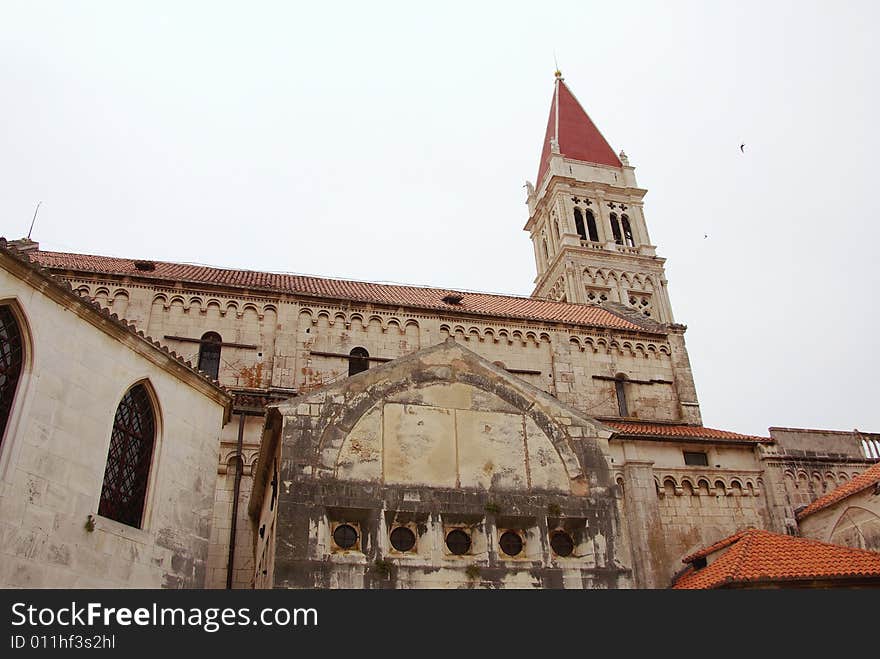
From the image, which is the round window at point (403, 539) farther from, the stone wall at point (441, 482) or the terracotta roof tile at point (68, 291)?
the terracotta roof tile at point (68, 291)

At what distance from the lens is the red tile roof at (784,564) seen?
15133mm

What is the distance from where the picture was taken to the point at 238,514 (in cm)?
2164

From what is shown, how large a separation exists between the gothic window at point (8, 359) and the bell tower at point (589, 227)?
3662 cm

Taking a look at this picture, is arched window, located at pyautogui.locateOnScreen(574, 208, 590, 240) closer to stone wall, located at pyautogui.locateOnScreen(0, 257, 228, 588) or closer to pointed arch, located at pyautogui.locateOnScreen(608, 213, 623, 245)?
pointed arch, located at pyautogui.locateOnScreen(608, 213, 623, 245)

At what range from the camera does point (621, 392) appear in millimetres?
30250

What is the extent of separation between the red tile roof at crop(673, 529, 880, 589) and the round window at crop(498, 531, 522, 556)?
5.06m

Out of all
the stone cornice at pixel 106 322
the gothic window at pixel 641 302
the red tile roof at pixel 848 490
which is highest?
the gothic window at pixel 641 302

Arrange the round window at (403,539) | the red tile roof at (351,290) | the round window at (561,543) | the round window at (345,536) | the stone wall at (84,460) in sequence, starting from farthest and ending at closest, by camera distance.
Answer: the red tile roof at (351,290) < the round window at (561,543) < the round window at (403,539) < the round window at (345,536) < the stone wall at (84,460)

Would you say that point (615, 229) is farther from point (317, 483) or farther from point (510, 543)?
point (317, 483)

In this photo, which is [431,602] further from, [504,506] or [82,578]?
[82,578]

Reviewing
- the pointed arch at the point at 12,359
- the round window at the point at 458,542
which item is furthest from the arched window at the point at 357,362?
the pointed arch at the point at 12,359

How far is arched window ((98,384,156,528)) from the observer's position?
1361cm

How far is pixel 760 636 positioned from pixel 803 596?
1.06 m

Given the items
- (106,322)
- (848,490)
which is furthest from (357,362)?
(848,490)
